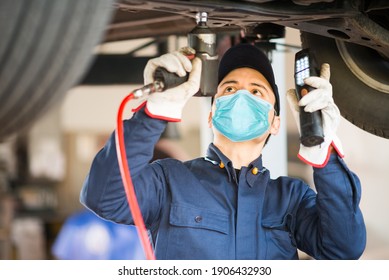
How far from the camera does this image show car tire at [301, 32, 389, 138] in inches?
57.4

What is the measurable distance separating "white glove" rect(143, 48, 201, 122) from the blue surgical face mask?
0.14 metres

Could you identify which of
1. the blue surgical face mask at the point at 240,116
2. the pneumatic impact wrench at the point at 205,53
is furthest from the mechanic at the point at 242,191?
the pneumatic impact wrench at the point at 205,53

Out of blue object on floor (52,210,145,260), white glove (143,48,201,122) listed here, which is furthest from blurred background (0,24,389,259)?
white glove (143,48,201,122)

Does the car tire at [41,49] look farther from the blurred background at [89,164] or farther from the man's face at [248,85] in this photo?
the man's face at [248,85]

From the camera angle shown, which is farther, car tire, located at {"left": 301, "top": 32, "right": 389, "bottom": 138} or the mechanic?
car tire, located at {"left": 301, "top": 32, "right": 389, "bottom": 138}

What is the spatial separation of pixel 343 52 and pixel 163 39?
87cm

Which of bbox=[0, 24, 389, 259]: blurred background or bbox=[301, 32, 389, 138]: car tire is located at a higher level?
bbox=[301, 32, 389, 138]: car tire

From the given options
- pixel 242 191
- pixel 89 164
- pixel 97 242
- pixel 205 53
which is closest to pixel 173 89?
pixel 205 53

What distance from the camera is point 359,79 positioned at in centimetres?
147

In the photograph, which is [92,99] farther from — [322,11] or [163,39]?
[322,11]

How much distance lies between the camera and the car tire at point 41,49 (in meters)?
0.80

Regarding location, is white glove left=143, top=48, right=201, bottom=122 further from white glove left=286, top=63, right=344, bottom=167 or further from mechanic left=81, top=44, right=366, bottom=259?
white glove left=286, top=63, right=344, bottom=167
